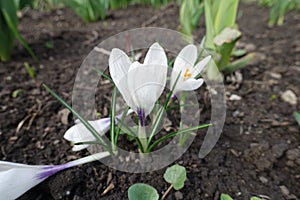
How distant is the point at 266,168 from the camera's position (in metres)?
0.95

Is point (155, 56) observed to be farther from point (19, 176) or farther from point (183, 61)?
point (19, 176)

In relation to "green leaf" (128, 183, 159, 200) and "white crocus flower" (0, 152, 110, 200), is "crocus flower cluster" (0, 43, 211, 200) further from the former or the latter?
"green leaf" (128, 183, 159, 200)

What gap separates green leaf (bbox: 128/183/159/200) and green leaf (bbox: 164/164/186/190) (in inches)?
3.1

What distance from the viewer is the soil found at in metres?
0.82

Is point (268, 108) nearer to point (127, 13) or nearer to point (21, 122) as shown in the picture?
point (21, 122)

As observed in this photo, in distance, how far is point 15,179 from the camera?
2.22ft

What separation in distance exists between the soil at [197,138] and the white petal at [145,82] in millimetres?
296

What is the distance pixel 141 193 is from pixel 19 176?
32cm

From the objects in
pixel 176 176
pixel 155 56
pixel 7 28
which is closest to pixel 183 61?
pixel 155 56

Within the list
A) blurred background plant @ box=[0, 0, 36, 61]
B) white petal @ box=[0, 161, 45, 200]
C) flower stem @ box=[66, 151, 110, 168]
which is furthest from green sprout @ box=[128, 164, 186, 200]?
blurred background plant @ box=[0, 0, 36, 61]

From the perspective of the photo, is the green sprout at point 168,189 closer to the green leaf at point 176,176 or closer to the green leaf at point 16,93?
the green leaf at point 176,176

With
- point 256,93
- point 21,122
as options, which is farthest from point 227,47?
point 21,122

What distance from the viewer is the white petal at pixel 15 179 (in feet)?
2.13

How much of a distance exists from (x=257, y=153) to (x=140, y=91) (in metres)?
0.58
